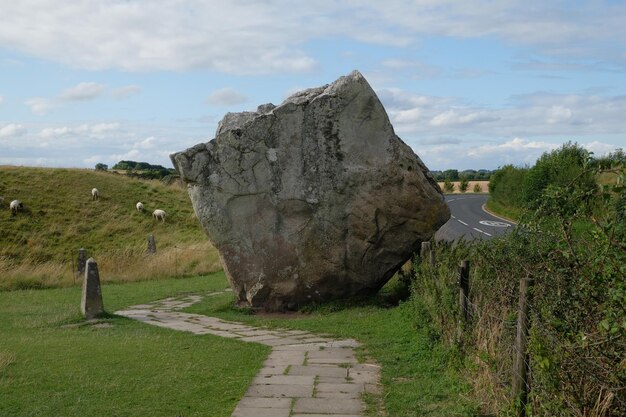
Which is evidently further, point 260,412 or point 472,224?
point 472,224

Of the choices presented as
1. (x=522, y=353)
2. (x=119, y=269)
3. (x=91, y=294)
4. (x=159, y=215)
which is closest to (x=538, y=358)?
(x=522, y=353)

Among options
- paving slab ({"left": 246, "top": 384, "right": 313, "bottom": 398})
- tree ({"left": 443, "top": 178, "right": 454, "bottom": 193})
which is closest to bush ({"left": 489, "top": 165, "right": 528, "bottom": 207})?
tree ({"left": 443, "top": 178, "right": 454, "bottom": 193})

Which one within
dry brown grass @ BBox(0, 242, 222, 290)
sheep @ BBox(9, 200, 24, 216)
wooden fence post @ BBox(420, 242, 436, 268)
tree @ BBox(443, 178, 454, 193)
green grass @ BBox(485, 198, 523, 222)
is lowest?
dry brown grass @ BBox(0, 242, 222, 290)

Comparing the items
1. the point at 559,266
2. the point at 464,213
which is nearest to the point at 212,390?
the point at 559,266

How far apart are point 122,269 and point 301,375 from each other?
15517mm

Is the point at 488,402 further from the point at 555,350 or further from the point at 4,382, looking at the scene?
the point at 4,382

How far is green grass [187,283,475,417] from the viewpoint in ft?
24.1

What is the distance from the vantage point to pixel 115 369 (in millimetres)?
9117

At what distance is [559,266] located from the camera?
6.57 metres

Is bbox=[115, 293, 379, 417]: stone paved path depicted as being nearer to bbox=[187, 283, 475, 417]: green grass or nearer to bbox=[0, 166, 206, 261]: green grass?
bbox=[187, 283, 475, 417]: green grass

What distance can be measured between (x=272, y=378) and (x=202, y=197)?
6.21 meters

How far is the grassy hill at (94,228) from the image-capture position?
76.6ft

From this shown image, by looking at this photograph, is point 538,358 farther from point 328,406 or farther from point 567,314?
point 328,406

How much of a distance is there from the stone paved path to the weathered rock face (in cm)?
166
